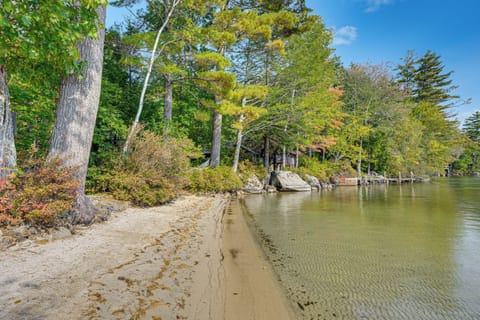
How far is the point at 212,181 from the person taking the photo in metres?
9.79

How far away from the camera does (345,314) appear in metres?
1.91

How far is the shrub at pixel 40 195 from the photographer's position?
292 centimetres

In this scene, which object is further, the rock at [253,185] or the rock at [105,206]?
the rock at [253,185]

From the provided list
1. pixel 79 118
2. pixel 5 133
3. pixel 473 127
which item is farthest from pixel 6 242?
pixel 473 127

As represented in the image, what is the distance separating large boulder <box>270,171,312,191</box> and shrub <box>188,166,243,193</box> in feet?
12.1

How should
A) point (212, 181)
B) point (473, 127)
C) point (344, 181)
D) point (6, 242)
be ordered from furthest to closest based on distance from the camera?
point (473, 127)
point (344, 181)
point (212, 181)
point (6, 242)

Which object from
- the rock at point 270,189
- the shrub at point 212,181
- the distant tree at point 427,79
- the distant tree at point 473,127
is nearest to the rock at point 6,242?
the shrub at point 212,181

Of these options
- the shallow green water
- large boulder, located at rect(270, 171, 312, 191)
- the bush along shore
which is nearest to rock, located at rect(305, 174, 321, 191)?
large boulder, located at rect(270, 171, 312, 191)

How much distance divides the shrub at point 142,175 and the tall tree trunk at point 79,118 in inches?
64.2

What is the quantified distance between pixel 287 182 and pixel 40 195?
40.1 ft

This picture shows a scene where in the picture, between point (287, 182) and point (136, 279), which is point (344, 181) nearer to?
point (287, 182)

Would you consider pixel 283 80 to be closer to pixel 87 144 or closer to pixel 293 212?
pixel 293 212

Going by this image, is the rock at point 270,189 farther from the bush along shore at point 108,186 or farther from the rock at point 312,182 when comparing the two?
the rock at point 312,182

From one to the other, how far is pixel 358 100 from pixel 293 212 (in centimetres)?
1923
